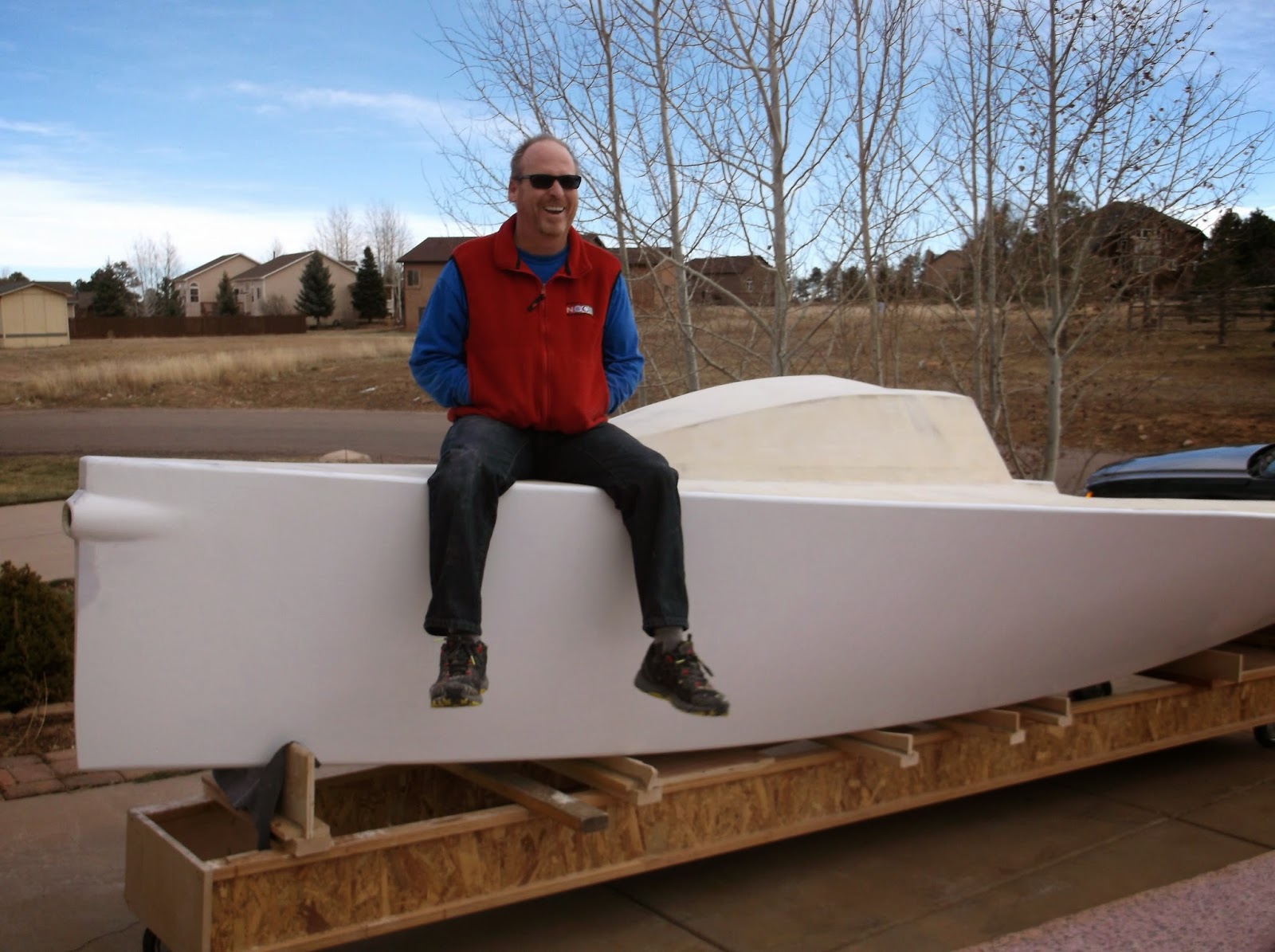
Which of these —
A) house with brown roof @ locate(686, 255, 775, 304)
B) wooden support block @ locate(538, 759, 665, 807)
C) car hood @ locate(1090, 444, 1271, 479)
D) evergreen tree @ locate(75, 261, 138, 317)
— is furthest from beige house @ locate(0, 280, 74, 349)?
wooden support block @ locate(538, 759, 665, 807)

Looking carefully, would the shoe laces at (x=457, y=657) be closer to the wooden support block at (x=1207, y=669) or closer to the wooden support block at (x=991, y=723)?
the wooden support block at (x=991, y=723)

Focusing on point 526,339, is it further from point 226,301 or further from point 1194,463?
point 226,301

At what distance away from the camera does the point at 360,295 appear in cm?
6316

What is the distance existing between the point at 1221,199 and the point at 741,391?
3911 millimetres

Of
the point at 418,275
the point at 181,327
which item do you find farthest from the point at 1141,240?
the point at 181,327

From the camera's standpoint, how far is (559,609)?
296 centimetres

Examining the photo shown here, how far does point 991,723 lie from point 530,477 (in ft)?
5.62

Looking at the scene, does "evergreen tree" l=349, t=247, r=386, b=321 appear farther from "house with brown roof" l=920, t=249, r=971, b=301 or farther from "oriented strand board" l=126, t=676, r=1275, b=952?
"oriented strand board" l=126, t=676, r=1275, b=952

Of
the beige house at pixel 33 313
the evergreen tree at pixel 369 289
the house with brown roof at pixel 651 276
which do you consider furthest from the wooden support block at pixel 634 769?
the evergreen tree at pixel 369 289

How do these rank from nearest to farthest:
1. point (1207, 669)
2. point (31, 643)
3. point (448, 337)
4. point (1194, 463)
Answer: point (448, 337) < point (1207, 669) < point (31, 643) < point (1194, 463)

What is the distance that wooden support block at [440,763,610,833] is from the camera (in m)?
2.78

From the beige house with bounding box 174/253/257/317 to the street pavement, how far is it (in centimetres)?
8274

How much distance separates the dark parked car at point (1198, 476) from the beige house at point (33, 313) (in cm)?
5098

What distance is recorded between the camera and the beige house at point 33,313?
50438 millimetres
